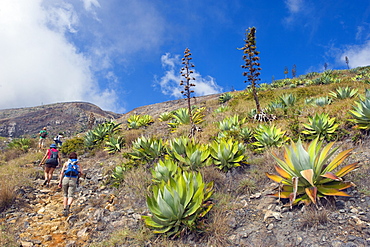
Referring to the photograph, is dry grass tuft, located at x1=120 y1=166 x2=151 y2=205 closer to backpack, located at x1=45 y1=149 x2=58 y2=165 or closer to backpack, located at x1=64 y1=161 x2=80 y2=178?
backpack, located at x1=64 y1=161 x2=80 y2=178

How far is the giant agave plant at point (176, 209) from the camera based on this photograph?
3.03 meters

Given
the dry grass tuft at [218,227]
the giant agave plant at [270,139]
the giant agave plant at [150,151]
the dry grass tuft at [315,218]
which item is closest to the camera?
the dry grass tuft at [315,218]

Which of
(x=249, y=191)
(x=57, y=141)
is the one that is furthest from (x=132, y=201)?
(x=57, y=141)

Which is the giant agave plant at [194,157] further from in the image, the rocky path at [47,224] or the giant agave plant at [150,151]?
the rocky path at [47,224]

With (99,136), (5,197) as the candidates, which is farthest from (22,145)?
(5,197)

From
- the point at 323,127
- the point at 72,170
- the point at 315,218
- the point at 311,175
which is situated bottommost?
the point at 315,218

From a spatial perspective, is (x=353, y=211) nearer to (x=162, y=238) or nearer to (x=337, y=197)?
(x=337, y=197)

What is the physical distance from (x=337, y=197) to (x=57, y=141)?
42.9ft

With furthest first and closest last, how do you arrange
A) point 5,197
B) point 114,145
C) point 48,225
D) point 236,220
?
point 114,145 → point 5,197 → point 48,225 → point 236,220

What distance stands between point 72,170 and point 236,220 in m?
4.45

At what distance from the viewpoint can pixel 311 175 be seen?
2887mm

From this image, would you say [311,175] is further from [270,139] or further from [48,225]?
[48,225]

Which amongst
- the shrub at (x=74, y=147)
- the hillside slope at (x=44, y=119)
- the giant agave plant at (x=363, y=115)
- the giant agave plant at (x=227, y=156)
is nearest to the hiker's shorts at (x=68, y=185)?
the giant agave plant at (x=227, y=156)

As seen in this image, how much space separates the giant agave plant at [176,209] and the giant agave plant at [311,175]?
1309 mm
